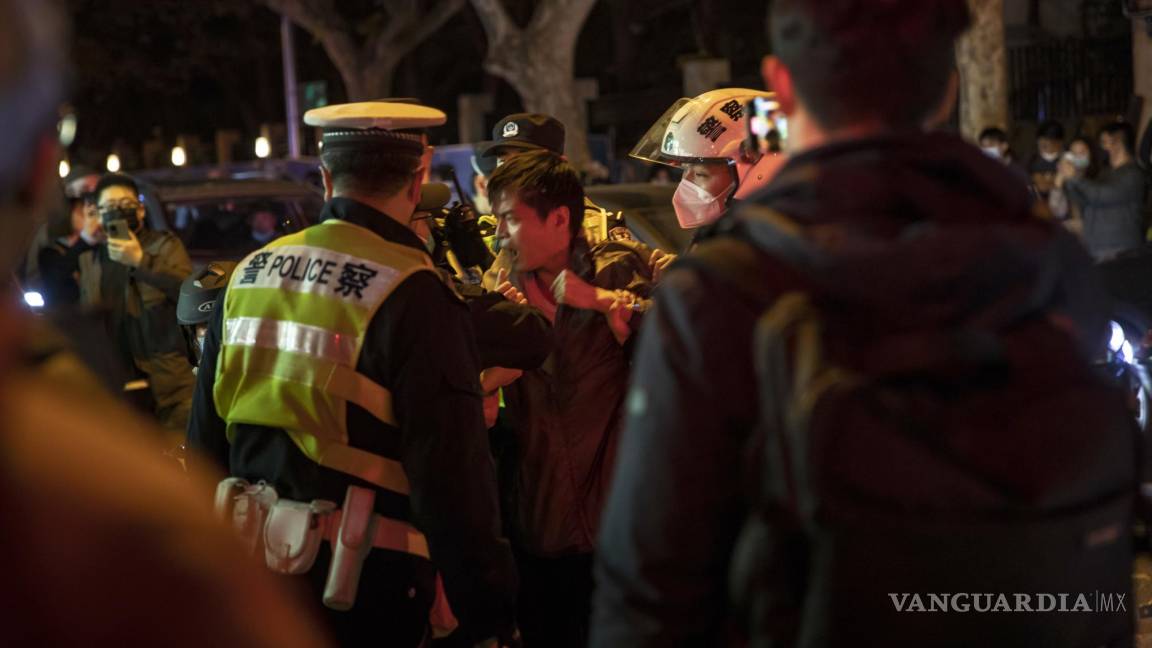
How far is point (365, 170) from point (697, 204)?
139 cm

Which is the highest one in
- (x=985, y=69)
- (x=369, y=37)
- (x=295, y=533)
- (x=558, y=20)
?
(x=369, y=37)

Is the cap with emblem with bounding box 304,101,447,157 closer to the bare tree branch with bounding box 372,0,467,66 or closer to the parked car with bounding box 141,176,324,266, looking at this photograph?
the parked car with bounding box 141,176,324,266

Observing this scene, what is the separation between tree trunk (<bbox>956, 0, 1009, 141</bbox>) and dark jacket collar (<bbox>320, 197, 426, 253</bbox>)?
44.0 ft

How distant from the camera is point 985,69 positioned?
656 inches

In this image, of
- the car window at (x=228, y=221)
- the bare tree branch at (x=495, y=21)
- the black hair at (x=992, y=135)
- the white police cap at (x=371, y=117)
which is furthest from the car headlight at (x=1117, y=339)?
the bare tree branch at (x=495, y=21)

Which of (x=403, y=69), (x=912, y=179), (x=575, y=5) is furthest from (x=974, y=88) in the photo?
(x=403, y=69)

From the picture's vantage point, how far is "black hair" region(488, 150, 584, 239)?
190 inches

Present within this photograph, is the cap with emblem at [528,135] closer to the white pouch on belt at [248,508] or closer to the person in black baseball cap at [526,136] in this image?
the person in black baseball cap at [526,136]

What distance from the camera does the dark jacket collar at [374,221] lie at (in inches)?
152

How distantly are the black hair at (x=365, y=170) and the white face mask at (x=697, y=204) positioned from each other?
129cm

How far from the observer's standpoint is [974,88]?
16812mm

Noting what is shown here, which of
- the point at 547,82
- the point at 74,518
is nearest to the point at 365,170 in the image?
the point at 74,518

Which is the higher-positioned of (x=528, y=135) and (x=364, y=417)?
(x=528, y=135)

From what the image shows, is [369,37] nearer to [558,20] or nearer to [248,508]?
[558,20]
